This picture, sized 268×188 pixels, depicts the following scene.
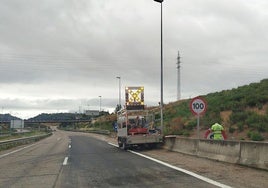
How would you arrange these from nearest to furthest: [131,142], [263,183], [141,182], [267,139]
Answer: [263,183], [141,182], [131,142], [267,139]

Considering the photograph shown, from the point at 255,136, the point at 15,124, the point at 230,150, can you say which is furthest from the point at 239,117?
the point at 15,124

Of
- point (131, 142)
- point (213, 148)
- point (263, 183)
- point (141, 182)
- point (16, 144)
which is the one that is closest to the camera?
point (263, 183)

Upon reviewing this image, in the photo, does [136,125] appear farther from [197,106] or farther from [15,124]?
[15,124]

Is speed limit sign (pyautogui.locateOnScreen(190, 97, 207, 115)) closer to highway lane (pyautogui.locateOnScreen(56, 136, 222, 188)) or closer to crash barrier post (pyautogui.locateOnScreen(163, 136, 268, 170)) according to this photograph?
crash barrier post (pyautogui.locateOnScreen(163, 136, 268, 170))

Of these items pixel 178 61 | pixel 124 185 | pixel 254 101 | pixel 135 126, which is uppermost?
pixel 178 61

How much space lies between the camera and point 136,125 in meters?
24.9

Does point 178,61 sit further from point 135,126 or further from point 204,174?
point 204,174

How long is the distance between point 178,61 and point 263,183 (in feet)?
179

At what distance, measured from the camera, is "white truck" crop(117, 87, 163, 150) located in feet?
78.4

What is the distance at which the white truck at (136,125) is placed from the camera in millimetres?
23891

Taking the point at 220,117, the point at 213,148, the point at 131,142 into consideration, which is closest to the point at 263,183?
the point at 213,148

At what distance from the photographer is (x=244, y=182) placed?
10.1m

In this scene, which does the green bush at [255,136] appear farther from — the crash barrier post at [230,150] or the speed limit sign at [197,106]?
the speed limit sign at [197,106]

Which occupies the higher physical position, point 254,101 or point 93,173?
point 254,101
